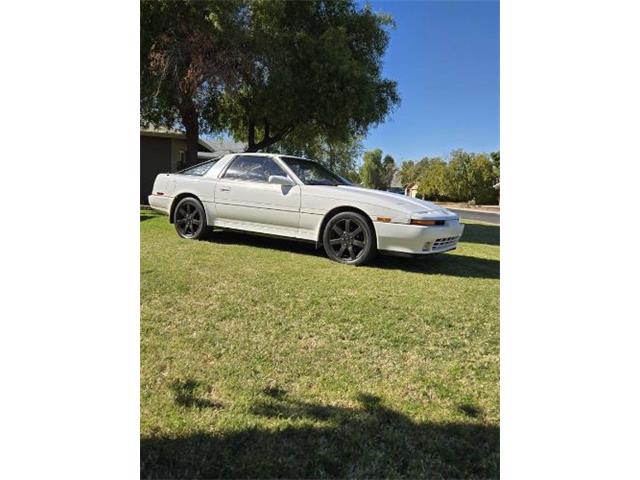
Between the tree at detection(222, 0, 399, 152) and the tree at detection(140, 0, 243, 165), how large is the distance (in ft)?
3.15

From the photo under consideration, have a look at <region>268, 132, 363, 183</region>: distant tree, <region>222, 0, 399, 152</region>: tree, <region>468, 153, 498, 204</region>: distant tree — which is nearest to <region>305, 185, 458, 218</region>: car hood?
<region>468, 153, 498, 204</region>: distant tree

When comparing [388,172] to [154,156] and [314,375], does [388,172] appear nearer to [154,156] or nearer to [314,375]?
[154,156]

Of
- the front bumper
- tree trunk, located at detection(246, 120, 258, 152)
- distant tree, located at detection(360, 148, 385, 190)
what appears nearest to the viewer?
the front bumper

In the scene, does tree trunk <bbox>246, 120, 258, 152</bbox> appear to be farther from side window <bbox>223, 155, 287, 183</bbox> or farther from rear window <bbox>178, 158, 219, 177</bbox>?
side window <bbox>223, 155, 287, 183</bbox>

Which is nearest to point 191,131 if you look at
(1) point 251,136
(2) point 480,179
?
(1) point 251,136

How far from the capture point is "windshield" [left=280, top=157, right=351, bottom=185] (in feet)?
14.7

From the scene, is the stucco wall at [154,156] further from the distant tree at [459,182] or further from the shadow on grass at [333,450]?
the shadow on grass at [333,450]

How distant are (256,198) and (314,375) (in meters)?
2.89

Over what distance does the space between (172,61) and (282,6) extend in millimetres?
2914

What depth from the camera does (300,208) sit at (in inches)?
170

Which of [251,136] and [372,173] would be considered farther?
[251,136]

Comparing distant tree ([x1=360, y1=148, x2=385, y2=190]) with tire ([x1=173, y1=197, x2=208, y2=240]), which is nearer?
distant tree ([x1=360, y1=148, x2=385, y2=190])
